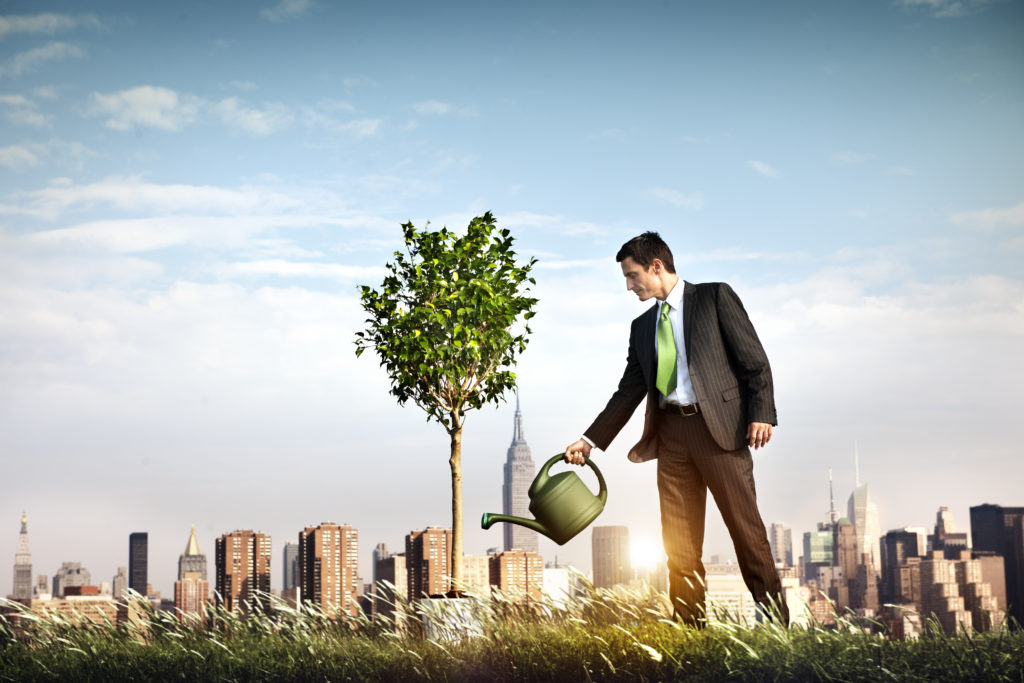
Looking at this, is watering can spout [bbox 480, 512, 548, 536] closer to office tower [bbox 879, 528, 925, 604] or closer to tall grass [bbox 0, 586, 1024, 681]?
tall grass [bbox 0, 586, 1024, 681]

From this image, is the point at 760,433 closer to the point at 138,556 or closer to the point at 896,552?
the point at 896,552

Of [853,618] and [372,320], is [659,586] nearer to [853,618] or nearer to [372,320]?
[853,618]

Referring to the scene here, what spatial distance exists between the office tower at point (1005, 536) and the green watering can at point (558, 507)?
200 ft

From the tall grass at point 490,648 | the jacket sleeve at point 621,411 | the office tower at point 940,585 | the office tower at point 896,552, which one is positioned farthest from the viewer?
the office tower at point 896,552

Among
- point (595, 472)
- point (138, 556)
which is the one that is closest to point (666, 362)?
point (595, 472)

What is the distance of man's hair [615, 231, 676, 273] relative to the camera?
4.69 m

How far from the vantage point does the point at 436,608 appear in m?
6.34

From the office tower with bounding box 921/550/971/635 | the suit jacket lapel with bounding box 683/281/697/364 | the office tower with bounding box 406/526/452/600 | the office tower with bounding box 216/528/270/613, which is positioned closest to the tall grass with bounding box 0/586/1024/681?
the suit jacket lapel with bounding box 683/281/697/364

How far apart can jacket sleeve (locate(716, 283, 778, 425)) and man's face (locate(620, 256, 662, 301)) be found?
316 mm

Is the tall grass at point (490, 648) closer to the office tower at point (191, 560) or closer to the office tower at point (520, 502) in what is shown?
the office tower at point (520, 502)

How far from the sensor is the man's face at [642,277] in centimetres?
470

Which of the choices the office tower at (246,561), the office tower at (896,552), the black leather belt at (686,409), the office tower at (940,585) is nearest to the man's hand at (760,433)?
the black leather belt at (686,409)

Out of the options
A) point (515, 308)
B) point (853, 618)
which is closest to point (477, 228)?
point (515, 308)

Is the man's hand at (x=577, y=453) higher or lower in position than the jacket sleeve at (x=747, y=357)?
lower
